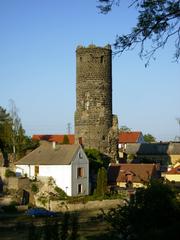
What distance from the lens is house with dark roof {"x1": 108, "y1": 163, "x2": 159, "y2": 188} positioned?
51.7 metres

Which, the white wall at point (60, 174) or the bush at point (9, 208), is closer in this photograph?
the bush at point (9, 208)

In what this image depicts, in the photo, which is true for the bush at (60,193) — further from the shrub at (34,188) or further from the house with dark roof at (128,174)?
the house with dark roof at (128,174)

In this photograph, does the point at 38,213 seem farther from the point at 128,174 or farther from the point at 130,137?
the point at 130,137

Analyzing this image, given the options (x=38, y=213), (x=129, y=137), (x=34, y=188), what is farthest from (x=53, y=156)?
(x=129, y=137)

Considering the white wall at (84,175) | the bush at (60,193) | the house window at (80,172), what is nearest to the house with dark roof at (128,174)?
the white wall at (84,175)

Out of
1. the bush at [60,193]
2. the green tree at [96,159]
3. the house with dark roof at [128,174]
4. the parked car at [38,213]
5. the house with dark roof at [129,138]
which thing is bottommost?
the parked car at [38,213]

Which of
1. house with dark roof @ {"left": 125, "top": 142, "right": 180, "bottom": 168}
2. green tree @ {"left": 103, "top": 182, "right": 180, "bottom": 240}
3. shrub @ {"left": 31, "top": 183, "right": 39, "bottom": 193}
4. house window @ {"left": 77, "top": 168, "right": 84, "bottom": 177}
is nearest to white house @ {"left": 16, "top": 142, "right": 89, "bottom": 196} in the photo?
house window @ {"left": 77, "top": 168, "right": 84, "bottom": 177}

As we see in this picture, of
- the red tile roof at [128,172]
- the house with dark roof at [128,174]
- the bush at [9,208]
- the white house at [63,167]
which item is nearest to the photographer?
the bush at [9,208]

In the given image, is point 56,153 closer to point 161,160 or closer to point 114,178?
point 114,178

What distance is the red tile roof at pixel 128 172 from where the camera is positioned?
171ft

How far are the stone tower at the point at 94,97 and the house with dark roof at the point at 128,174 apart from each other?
285 centimetres

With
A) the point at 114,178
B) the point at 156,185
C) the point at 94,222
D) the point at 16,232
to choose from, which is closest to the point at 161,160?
the point at 114,178

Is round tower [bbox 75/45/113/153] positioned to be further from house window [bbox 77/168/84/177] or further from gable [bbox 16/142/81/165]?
house window [bbox 77/168/84/177]

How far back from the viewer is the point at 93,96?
5409cm
